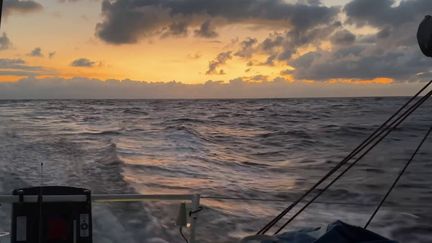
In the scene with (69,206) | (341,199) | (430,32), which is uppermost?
(430,32)

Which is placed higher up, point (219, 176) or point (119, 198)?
point (119, 198)

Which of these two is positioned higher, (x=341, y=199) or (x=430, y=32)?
(x=430, y=32)

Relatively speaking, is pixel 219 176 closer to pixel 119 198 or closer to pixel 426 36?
pixel 119 198

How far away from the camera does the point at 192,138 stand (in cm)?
2655

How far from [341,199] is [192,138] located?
48.5 feet

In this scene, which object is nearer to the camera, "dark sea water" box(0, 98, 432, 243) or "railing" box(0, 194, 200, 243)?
"railing" box(0, 194, 200, 243)

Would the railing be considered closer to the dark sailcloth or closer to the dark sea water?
the dark sailcloth

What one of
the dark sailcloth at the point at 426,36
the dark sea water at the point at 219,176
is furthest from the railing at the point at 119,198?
the dark sea water at the point at 219,176

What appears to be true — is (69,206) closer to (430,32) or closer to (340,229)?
(340,229)

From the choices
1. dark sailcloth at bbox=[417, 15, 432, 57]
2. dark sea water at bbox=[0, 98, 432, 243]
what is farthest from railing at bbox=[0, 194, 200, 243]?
dark sea water at bbox=[0, 98, 432, 243]

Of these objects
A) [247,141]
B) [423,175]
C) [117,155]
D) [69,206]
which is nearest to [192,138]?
[247,141]

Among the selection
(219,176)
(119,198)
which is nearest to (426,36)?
(119,198)

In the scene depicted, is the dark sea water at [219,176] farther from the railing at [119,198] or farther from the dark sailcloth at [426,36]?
the dark sailcloth at [426,36]

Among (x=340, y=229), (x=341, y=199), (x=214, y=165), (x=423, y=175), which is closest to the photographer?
(x=340, y=229)
